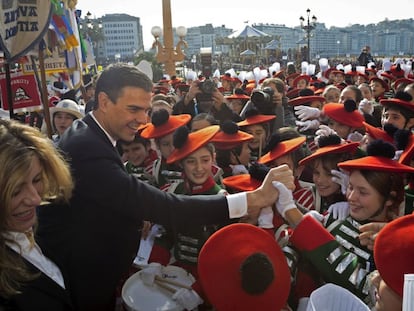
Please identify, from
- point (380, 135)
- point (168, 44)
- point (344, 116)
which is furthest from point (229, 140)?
point (168, 44)

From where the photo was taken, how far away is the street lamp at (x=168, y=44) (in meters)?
16.2

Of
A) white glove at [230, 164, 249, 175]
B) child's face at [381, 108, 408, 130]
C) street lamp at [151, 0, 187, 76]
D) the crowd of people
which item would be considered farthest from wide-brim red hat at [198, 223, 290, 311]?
street lamp at [151, 0, 187, 76]

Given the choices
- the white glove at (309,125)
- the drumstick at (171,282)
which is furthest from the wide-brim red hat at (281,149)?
the white glove at (309,125)

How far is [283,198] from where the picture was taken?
203 cm

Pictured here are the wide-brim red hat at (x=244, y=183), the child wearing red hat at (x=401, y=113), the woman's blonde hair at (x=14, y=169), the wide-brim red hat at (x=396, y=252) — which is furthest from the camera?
the child wearing red hat at (x=401, y=113)

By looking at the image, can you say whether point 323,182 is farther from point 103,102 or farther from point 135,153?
point 135,153

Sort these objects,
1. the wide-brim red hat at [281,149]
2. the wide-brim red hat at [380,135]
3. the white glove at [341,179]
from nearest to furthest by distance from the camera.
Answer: the white glove at [341,179] < the wide-brim red hat at [281,149] < the wide-brim red hat at [380,135]

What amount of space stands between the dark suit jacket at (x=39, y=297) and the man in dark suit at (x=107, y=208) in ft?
0.80

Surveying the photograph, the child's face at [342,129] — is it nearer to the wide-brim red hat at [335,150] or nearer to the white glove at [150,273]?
the wide-brim red hat at [335,150]

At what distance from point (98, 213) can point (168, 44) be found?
739 inches

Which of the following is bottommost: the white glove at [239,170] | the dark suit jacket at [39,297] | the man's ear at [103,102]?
the white glove at [239,170]

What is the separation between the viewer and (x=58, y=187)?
1673 mm

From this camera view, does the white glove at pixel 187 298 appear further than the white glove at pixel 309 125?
No

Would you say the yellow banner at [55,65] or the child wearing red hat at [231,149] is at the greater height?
the yellow banner at [55,65]
